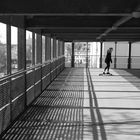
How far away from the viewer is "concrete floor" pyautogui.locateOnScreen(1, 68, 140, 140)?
5.79 m

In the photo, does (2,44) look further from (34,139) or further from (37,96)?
(37,96)

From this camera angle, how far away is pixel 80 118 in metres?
7.11

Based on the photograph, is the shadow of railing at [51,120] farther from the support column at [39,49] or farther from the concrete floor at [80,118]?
the support column at [39,49]

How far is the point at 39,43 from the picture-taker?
37.9ft

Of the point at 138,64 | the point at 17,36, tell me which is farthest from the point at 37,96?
the point at 138,64

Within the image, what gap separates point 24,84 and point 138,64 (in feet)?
67.8

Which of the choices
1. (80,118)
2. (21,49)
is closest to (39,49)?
(21,49)

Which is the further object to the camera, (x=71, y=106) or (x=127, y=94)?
(x=127, y=94)

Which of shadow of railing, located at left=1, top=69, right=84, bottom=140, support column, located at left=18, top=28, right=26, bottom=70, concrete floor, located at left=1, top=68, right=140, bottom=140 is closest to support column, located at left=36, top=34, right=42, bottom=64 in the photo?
concrete floor, located at left=1, top=68, right=140, bottom=140

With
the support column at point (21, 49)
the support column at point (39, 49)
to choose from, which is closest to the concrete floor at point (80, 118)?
the support column at point (21, 49)

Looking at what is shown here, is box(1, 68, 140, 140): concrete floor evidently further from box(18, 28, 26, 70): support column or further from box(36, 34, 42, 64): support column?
box(36, 34, 42, 64): support column

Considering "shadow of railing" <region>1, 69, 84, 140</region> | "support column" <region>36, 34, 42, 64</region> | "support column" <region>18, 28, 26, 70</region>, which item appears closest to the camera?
"shadow of railing" <region>1, 69, 84, 140</region>
